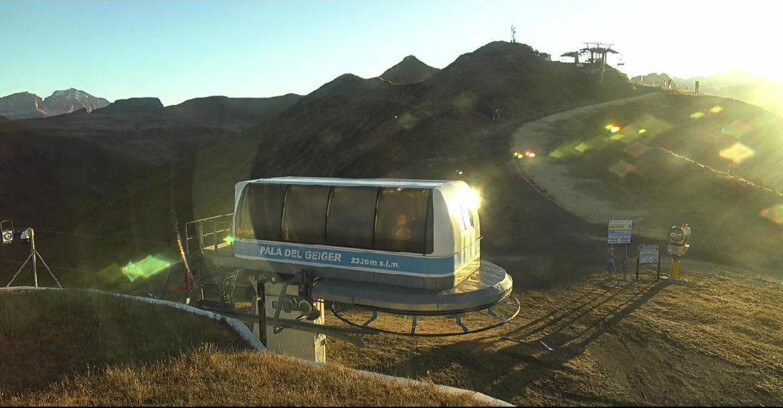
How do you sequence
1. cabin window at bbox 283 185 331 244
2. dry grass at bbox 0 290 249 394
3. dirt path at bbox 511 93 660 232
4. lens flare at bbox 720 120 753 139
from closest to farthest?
dry grass at bbox 0 290 249 394 < cabin window at bbox 283 185 331 244 < dirt path at bbox 511 93 660 232 < lens flare at bbox 720 120 753 139

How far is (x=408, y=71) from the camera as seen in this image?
14350 cm

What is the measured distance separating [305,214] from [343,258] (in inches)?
52.7

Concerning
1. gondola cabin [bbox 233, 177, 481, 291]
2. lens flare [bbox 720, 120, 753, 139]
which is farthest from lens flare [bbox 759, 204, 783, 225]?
lens flare [bbox 720, 120, 753, 139]

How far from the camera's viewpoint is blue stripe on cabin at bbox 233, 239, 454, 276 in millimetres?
9734

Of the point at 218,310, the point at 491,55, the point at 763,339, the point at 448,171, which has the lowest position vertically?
the point at 763,339

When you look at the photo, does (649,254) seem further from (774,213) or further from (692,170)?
(692,170)

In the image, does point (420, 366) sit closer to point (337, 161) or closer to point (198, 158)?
point (337, 161)

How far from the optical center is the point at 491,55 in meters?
77.4

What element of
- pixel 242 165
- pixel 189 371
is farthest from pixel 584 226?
pixel 242 165

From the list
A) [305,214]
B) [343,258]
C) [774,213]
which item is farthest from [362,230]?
[774,213]

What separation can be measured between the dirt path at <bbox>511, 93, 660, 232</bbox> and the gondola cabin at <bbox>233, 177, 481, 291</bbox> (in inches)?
715

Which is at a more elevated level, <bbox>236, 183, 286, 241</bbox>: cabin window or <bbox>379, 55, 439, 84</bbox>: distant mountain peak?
<bbox>379, 55, 439, 84</bbox>: distant mountain peak

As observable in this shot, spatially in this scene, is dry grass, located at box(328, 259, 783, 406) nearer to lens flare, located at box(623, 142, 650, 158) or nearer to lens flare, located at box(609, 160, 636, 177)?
lens flare, located at box(609, 160, 636, 177)

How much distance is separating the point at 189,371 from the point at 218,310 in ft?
13.6
